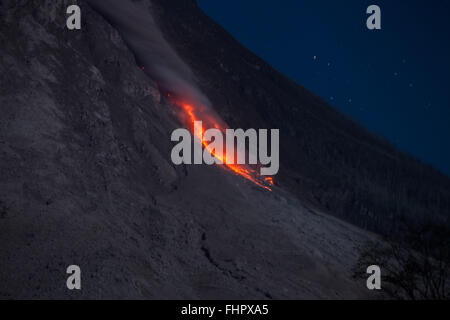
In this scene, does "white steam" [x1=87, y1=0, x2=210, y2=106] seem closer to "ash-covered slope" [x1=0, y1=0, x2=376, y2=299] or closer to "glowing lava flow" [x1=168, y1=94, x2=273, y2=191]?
"glowing lava flow" [x1=168, y1=94, x2=273, y2=191]

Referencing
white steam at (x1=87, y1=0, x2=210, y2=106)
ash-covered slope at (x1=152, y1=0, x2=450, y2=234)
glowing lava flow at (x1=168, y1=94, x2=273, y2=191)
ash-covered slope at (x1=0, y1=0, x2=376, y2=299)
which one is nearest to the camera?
ash-covered slope at (x1=0, y1=0, x2=376, y2=299)

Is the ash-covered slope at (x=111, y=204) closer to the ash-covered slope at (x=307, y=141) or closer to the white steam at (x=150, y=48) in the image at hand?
the white steam at (x=150, y=48)

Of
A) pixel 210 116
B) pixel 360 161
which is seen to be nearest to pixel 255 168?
pixel 210 116
